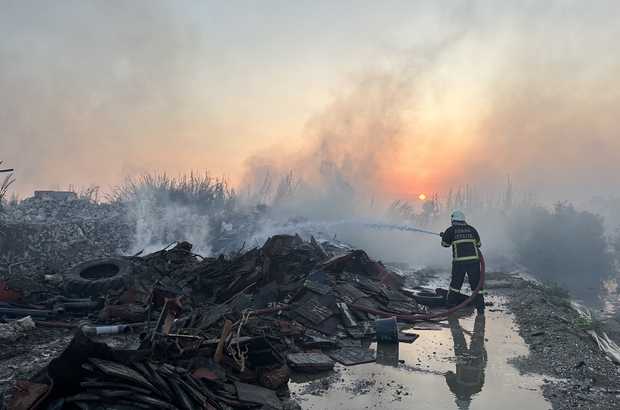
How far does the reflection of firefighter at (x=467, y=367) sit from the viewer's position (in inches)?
181

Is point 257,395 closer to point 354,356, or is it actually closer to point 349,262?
point 354,356

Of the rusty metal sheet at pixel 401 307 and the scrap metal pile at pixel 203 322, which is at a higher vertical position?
the scrap metal pile at pixel 203 322

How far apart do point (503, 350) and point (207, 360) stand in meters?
4.67

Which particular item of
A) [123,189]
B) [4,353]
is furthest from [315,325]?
[123,189]

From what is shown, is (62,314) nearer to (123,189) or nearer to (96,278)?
(96,278)

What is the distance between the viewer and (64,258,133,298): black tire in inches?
345

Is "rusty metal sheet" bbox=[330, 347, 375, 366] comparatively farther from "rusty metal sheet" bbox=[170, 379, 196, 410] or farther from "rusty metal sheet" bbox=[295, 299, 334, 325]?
"rusty metal sheet" bbox=[170, 379, 196, 410]

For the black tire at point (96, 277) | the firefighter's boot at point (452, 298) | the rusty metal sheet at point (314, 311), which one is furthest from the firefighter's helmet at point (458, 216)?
the black tire at point (96, 277)

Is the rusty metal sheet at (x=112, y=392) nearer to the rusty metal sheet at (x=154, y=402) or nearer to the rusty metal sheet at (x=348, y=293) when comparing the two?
the rusty metal sheet at (x=154, y=402)

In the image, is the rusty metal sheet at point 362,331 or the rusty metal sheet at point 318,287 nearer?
the rusty metal sheet at point 362,331

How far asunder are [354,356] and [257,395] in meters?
1.95

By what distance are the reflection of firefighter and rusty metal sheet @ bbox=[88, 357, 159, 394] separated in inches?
130

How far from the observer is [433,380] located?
16.3ft

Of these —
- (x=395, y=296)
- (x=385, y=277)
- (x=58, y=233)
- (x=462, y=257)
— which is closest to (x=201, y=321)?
(x=395, y=296)
